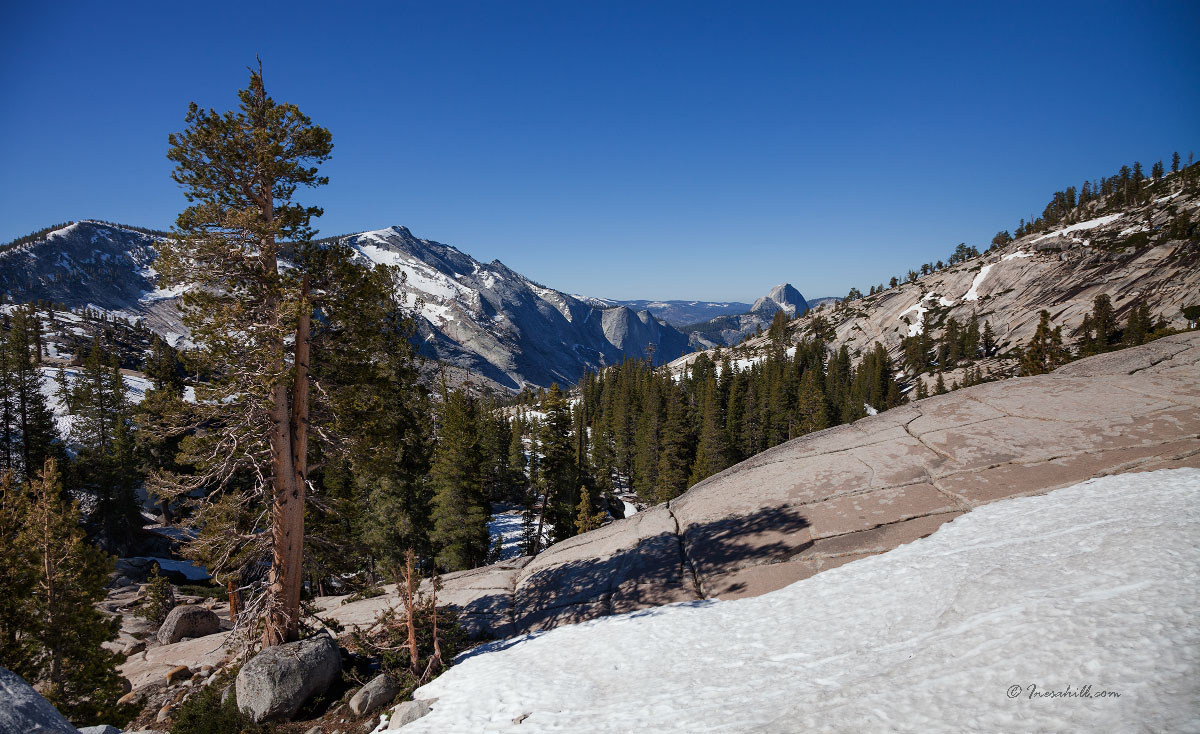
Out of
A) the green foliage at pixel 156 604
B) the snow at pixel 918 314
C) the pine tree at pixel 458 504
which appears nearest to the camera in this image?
the green foliage at pixel 156 604

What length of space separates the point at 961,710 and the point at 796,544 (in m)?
6.60

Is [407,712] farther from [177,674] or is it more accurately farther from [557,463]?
[557,463]

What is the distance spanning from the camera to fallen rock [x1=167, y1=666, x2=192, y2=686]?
13109 mm

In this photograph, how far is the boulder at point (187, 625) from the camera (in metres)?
18.4

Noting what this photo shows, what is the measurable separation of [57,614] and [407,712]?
12.4 metres

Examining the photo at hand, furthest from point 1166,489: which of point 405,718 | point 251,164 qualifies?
point 251,164

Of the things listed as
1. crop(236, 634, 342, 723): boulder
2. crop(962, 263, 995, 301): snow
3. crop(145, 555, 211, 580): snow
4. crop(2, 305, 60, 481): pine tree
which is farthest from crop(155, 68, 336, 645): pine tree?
crop(962, 263, 995, 301): snow

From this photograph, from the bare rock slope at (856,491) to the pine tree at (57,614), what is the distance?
5592mm

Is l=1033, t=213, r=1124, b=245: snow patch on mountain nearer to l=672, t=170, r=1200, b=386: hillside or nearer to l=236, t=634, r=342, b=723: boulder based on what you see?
l=672, t=170, r=1200, b=386: hillside

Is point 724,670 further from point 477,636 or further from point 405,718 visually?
point 477,636

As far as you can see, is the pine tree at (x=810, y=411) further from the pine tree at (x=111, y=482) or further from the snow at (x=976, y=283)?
the snow at (x=976, y=283)

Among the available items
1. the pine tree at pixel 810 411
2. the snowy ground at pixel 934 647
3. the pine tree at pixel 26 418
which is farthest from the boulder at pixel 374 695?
the pine tree at pixel 810 411

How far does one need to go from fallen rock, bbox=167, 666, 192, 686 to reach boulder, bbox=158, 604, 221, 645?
6.56 meters

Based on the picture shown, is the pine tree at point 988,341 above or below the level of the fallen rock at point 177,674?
above
